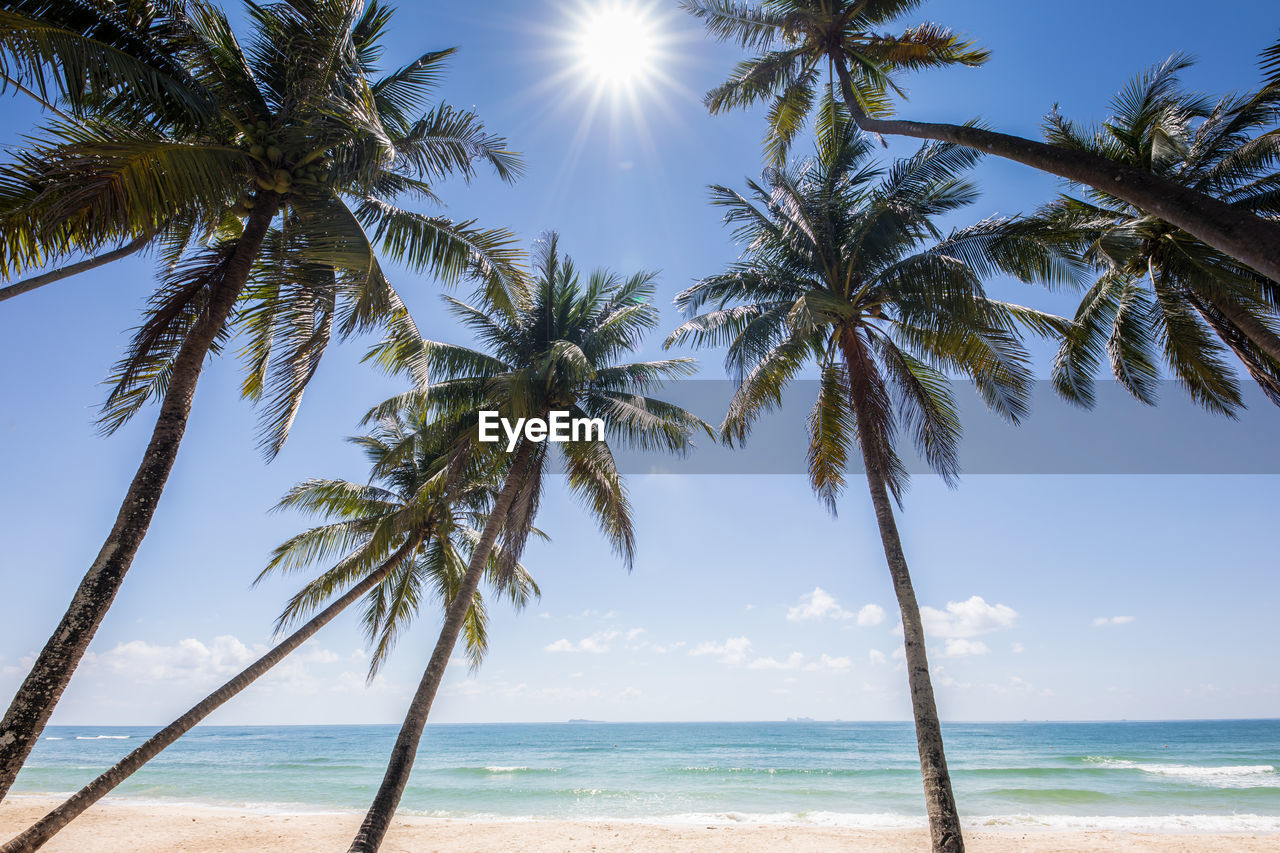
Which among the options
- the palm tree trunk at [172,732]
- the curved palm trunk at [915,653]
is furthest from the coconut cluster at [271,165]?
the curved palm trunk at [915,653]

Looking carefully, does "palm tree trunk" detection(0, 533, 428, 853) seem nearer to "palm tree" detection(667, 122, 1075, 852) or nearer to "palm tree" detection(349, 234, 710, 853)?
"palm tree" detection(349, 234, 710, 853)

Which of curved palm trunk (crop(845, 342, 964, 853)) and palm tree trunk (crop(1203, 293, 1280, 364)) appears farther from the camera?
palm tree trunk (crop(1203, 293, 1280, 364))

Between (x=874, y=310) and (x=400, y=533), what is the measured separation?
345 inches

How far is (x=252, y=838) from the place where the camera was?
497 inches

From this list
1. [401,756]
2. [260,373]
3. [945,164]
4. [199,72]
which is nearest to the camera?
[199,72]

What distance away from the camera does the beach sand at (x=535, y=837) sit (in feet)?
38.6

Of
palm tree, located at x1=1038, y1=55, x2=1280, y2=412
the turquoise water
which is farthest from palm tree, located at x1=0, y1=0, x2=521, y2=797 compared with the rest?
the turquoise water

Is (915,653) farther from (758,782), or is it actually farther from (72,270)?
(758,782)

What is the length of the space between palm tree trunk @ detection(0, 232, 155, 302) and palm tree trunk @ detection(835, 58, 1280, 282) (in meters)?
6.97

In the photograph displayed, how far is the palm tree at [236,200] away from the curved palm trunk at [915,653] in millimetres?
5349

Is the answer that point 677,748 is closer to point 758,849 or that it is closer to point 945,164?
point 758,849

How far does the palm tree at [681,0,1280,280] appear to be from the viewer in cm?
362

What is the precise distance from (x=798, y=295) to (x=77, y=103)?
8.56 metres

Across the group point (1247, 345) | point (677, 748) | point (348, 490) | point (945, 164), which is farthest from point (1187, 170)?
point (677, 748)
